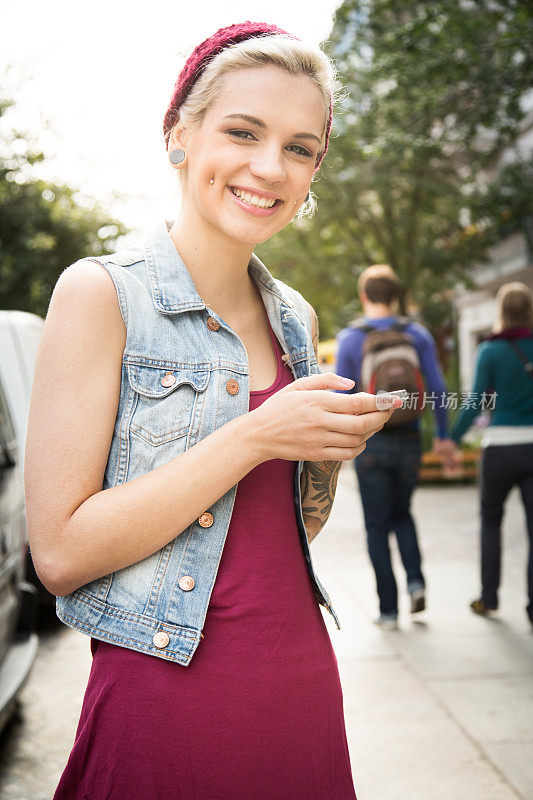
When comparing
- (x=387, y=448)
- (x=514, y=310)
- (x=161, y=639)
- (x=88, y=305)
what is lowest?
(x=161, y=639)

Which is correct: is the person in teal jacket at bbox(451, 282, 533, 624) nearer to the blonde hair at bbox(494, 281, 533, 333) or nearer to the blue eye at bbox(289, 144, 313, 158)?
the blonde hair at bbox(494, 281, 533, 333)

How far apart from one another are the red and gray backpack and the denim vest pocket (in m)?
3.33

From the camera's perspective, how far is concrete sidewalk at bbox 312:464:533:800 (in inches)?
141

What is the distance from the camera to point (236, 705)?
1.43 m

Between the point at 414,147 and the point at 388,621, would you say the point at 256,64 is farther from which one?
the point at 414,147

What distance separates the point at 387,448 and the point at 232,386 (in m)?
4.07

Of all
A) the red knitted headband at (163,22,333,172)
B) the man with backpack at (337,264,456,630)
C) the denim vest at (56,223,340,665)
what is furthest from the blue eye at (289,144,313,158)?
the man with backpack at (337,264,456,630)

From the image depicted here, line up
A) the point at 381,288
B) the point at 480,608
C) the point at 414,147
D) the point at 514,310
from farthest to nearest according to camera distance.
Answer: the point at 414,147 → the point at 480,608 → the point at 381,288 → the point at 514,310

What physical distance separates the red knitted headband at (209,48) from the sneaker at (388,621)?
451cm

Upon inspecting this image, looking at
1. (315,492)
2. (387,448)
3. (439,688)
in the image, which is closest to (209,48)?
(315,492)

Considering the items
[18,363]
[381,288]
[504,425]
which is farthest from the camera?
[18,363]

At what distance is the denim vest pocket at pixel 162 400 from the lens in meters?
1.43

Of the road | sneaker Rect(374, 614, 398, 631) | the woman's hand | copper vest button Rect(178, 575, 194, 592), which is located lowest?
the road

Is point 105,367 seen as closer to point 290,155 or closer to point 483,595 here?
point 290,155
